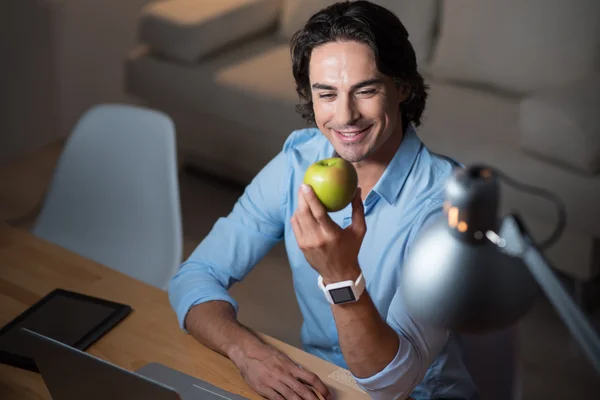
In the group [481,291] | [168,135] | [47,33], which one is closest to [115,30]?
[47,33]

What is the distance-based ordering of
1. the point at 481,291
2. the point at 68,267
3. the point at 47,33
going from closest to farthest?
the point at 481,291 < the point at 68,267 < the point at 47,33

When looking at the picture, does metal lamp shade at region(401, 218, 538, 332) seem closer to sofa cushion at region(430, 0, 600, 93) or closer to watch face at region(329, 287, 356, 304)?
watch face at region(329, 287, 356, 304)

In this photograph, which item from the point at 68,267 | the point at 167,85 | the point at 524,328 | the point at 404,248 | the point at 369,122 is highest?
the point at 369,122

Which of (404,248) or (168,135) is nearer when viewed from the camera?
(404,248)

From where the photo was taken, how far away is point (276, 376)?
137 centimetres

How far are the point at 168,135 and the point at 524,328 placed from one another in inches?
48.1

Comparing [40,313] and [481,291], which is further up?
[481,291]

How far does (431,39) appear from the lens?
3176 mm

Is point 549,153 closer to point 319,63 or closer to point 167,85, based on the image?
point 319,63

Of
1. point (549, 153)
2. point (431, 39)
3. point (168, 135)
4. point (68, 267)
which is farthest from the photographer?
point (431, 39)

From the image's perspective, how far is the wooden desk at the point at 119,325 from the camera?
1405mm

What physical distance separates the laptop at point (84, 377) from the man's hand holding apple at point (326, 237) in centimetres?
26

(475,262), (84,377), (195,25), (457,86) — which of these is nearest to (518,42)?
(457,86)

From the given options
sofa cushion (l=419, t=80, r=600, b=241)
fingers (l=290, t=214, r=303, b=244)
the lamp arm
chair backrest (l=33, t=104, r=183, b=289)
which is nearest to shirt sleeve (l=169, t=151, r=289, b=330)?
chair backrest (l=33, t=104, r=183, b=289)
